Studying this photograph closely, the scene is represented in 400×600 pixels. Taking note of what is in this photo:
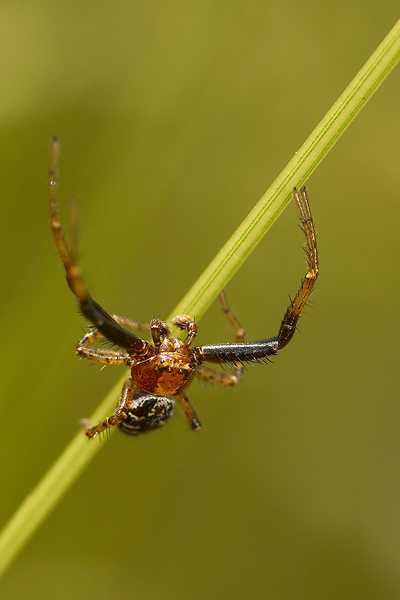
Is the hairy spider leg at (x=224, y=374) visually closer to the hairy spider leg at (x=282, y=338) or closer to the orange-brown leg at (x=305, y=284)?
the hairy spider leg at (x=282, y=338)

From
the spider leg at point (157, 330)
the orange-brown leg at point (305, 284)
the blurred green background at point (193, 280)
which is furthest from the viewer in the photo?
the blurred green background at point (193, 280)

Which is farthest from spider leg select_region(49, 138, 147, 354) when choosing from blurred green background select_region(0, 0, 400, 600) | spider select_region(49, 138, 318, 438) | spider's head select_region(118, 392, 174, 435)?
blurred green background select_region(0, 0, 400, 600)

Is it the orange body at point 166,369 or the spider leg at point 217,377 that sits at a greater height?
the spider leg at point 217,377

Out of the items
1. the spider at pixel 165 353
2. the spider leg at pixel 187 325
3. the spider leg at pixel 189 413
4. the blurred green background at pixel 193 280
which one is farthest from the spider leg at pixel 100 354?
the blurred green background at pixel 193 280

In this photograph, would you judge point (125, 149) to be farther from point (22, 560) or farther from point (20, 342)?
point (22, 560)

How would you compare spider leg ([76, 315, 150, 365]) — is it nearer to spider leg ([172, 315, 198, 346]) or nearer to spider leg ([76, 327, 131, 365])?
spider leg ([76, 327, 131, 365])

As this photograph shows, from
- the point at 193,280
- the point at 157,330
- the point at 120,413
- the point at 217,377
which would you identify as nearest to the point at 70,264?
the point at 157,330

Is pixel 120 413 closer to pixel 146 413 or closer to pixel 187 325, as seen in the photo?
pixel 146 413
